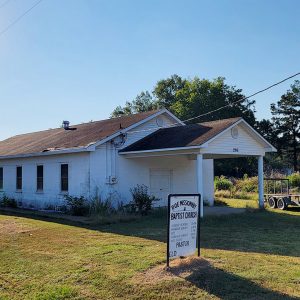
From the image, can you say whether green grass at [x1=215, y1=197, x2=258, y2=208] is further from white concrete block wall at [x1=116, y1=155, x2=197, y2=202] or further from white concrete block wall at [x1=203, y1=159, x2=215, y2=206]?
white concrete block wall at [x1=116, y1=155, x2=197, y2=202]

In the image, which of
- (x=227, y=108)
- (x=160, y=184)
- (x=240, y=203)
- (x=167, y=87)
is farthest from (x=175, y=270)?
(x=167, y=87)

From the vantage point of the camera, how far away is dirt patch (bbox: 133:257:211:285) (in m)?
7.58

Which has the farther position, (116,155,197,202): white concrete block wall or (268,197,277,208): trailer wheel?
(268,197,277,208): trailer wheel

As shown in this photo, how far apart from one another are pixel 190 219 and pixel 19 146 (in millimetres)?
20498

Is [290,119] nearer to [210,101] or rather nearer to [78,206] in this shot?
[210,101]

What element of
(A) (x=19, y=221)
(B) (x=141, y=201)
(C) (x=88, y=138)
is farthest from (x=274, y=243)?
(C) (x=88, y=138)

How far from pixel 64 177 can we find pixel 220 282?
1502cm

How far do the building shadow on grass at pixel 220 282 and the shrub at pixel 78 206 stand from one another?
35.2 feet

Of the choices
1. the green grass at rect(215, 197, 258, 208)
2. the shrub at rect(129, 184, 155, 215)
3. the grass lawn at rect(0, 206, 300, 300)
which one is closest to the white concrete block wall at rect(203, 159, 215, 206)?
the green grass at rect(215, 197, 258, 208)

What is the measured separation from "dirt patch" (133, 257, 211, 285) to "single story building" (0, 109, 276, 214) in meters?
9.18

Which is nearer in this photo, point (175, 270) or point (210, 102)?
point (175, 270)

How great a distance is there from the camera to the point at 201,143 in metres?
17.5

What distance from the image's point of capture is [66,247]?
10828mm

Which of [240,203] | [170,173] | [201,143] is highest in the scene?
[201,143]
